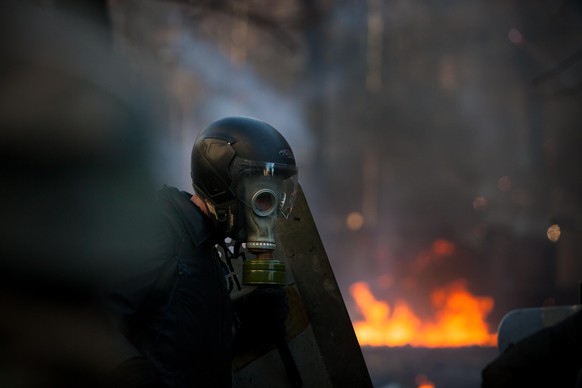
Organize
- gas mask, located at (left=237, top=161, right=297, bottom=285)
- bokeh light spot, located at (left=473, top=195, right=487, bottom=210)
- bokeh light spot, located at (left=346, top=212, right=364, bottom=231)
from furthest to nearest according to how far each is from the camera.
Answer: bokeh light spot, located at (left=346, top=212, right=364, bottom=231) < bokeh light spot, located at (left=473, top=195, right=487, bottom=210) < gas mask, located at (left=237, top=161, right=297, bottom=285)

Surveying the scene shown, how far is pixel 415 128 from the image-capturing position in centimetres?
2439

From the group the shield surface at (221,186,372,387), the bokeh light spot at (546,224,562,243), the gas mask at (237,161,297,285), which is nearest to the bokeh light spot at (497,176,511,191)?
the bokeh light spot at (546,224,562,243)

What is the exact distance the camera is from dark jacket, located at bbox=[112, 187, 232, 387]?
8.38 ft

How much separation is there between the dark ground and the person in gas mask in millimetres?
7548

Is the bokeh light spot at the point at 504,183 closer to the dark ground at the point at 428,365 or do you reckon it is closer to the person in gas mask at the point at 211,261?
the dark ground at the point at 428,365

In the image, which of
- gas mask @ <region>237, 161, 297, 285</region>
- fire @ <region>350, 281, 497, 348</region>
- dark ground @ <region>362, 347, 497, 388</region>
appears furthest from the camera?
fire @ <region>350, 281, 497, 348</region>

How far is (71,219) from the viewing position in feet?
3.43

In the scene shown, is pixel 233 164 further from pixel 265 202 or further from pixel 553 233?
pixel 553 233

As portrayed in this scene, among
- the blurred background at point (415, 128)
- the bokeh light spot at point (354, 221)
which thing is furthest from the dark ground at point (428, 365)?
the bokeh light spot at point (354, 221)

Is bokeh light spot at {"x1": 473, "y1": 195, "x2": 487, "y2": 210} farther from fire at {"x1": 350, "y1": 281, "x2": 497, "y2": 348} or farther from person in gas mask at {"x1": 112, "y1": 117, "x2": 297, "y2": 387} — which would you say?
person in gas mask at {"x1": 112, "y1": 117, "x2": 297, "y2": 387}

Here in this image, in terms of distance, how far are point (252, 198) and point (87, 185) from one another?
1.96m

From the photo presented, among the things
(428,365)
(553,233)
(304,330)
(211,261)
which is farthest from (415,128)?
(211,261)

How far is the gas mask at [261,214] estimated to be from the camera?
2.96m

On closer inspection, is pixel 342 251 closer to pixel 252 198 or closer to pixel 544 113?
pixel 544 113
